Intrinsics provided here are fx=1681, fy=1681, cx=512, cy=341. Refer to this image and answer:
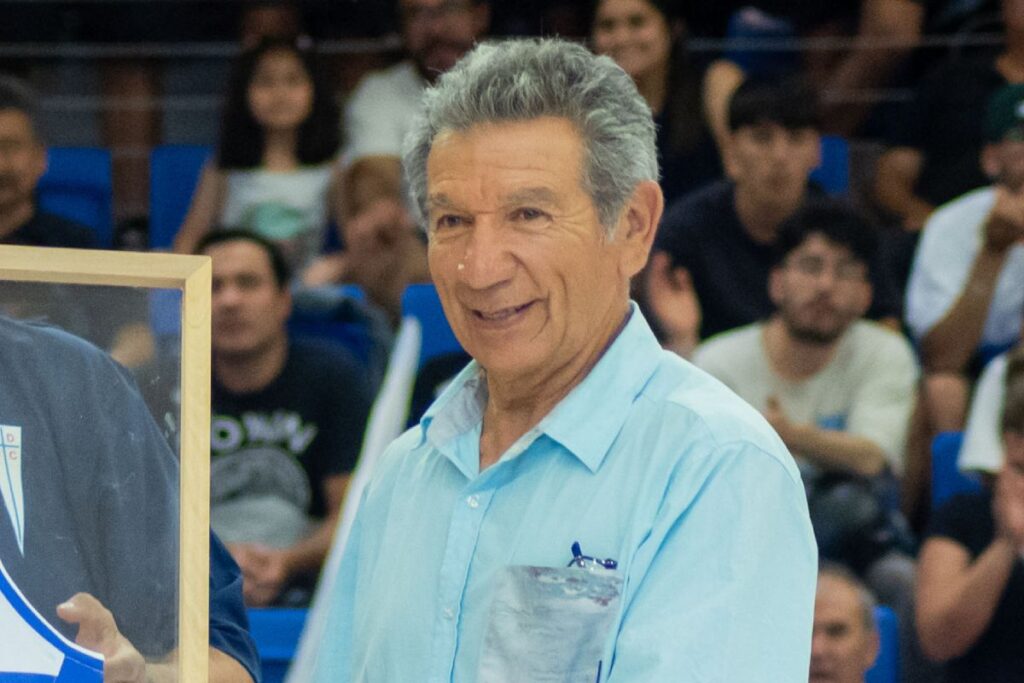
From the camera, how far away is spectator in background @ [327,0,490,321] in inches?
186

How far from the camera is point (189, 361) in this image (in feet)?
5.88

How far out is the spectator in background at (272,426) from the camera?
3885mm

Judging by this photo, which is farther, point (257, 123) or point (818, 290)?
point (257, 123)

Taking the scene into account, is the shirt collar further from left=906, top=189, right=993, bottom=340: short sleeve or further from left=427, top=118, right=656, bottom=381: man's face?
left=906, top=189, right=993, bottom=340: short sleeve

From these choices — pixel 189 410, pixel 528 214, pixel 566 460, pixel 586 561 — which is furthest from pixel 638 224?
pixel 189 410

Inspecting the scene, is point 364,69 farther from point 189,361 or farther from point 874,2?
point 189,361

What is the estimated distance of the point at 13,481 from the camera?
176cm

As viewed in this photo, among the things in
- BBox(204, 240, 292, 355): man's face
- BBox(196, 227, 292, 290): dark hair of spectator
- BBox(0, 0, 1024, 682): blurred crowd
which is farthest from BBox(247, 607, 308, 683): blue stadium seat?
BBox(196, 227, 292, 290): dark hair of spectator

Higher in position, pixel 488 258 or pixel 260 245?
pixel 488 258

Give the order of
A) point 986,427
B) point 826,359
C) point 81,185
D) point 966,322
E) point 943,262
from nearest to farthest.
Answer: point 986,427 < point 826,359 < point 966,322 < point 943,262 < point 81,185

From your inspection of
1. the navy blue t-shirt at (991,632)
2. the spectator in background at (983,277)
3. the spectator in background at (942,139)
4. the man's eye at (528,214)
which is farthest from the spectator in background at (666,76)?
the man's eye at (528,214)

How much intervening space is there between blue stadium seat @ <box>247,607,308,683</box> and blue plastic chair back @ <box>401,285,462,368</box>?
848 mm

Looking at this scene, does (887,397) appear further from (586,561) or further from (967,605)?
(586,561)

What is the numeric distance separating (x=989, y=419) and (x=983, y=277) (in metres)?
0.70
